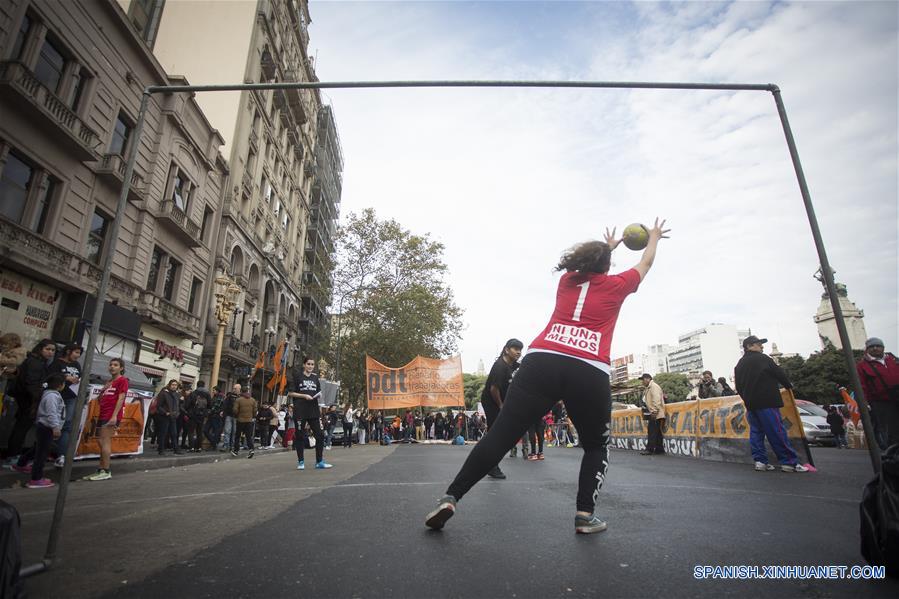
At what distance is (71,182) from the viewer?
16.2 meters

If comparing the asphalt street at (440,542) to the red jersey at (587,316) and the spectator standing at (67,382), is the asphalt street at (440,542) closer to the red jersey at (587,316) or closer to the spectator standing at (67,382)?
the red jersey at (587,316)

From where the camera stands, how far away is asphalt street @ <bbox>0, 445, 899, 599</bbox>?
210 centimetres

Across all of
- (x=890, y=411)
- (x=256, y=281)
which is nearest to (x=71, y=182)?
(x=256, y=281)

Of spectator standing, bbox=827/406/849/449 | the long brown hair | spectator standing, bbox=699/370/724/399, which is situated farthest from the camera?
spectator standing, bbox=827/406/849/449

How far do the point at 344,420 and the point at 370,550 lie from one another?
2067 centimetres

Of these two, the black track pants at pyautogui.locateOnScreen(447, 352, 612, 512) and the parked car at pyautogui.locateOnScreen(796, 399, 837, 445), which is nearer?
the black track pants at pyautogui.locateOnScreen(447, 352, 612, 512)

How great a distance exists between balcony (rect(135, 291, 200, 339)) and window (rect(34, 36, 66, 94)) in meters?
8.02

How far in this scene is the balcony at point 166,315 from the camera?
2006 centimetres

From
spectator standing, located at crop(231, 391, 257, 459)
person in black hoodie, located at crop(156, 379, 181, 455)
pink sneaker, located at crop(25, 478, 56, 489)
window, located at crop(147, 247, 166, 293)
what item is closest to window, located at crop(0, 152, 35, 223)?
window, located at crop(147, 247, 166, 293)

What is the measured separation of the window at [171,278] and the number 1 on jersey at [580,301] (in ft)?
78.1

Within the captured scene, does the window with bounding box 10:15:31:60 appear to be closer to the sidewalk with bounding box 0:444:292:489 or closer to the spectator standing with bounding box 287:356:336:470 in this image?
the sidewalk with bounding box 0:444:292:489

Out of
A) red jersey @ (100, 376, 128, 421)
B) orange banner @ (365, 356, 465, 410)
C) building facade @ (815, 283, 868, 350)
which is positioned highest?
building facade @ (815, 283, 868, 350)

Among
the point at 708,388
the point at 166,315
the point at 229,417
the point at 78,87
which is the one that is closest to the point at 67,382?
the point at 229,417

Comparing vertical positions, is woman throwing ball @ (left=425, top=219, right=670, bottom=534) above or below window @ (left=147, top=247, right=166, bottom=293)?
below
